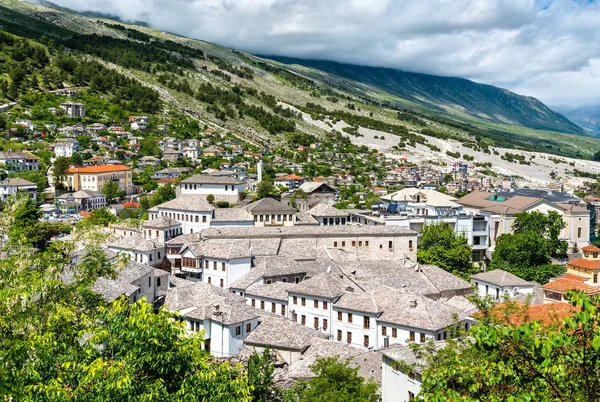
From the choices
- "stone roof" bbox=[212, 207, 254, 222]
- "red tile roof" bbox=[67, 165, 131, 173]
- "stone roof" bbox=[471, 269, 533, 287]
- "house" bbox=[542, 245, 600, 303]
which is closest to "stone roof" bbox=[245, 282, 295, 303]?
"stone roof" bbox=[212, 207, 254, 222]

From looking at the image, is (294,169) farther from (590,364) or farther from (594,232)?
(590,364)

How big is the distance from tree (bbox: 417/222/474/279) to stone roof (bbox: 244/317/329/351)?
2559cm

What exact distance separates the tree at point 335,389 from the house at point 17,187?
75989 mm

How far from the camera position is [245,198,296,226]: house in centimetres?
6462

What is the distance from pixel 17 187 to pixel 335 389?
81.6m

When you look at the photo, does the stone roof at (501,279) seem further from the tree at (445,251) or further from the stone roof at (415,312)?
the stone roof at (415,312)

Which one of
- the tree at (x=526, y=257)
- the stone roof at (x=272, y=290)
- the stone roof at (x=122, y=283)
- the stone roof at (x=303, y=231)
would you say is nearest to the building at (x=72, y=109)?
the stone roof at (x=303, y=231)

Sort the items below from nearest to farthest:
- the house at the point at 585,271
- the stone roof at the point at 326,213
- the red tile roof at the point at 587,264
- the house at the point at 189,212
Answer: the house at the point at 585,271
the red tile roof at the point at 587,264
the house at the point at 189,212
the stone roof at the point at 326,213

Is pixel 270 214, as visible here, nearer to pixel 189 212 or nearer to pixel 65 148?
pixel 189 212

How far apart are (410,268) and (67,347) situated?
1600 inches

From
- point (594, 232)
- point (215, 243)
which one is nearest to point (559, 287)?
point (215, 243)

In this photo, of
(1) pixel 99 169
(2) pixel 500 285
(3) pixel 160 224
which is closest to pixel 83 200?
(1) pixel 99 169

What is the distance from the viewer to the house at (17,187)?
8844 cm

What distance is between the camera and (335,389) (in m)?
25.0
